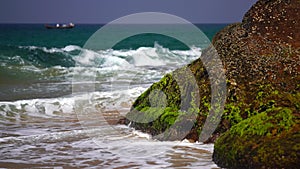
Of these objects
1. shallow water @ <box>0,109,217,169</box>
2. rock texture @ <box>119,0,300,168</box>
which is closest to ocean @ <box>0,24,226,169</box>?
shallow water @ <box>0,109,217,169</box>

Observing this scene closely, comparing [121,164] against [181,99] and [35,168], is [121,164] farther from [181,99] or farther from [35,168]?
[181,99]

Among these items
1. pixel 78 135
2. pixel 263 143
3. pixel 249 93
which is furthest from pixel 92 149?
pixel 263 143

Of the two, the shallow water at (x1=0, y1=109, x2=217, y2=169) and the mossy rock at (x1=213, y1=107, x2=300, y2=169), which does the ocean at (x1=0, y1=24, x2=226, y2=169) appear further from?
the mossy rock at (x1=213, y1=107, x2=300, y2=169)

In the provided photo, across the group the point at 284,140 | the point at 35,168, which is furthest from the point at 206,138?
the point at 35,168

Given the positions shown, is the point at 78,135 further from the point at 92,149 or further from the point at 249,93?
the point at 249,93

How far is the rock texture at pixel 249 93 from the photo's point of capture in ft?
15.6

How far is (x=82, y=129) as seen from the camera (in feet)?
25.0

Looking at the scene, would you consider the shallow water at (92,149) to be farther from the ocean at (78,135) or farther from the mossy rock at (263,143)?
the mossy rock at (263,143)

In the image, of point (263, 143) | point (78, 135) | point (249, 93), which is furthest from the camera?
point (78, 135)

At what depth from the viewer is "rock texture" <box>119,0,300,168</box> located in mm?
Result: 4762

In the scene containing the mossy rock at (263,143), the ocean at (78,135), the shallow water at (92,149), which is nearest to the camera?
the mossy rock at (263,143)

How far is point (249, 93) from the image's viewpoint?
6.04 meters

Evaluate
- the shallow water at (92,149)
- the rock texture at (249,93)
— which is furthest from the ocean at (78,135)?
the rock texture at (249,93)

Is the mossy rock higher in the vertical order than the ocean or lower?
higher
